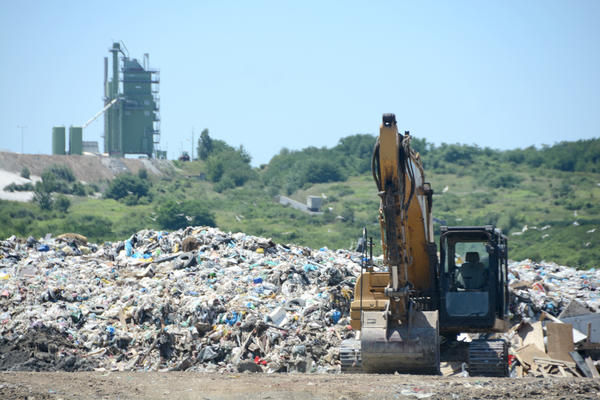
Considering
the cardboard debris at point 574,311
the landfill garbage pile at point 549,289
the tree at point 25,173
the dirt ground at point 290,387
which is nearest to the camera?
the dirt ground at point 290,387

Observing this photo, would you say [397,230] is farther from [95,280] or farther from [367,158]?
[367,158]

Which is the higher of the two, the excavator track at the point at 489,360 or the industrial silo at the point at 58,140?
the industrial silo at the point at 58,140

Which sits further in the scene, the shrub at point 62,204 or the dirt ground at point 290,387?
the shrub at point 62,204

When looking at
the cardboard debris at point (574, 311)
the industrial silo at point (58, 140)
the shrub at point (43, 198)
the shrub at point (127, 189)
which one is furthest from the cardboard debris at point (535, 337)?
the industrial silo at point (58, 140)

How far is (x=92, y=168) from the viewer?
54719 mm

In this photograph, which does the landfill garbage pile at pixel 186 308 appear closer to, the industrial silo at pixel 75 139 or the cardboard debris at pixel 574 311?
the cardboard debris at pixel 574 311

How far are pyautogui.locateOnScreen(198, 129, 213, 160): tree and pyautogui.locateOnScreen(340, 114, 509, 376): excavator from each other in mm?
60969

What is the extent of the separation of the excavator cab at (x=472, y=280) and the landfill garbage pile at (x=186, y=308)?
97.9 inches

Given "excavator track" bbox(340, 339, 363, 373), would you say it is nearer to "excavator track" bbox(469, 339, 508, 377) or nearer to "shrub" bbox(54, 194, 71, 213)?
"excavator track" bbox(469, 339, 508, 377)

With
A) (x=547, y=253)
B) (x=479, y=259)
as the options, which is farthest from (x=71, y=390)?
(x=547, y=253)

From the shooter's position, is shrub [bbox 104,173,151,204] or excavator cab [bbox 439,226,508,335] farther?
shrub [bbox 104,173,151,204]

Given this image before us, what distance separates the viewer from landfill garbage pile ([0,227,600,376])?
12.3 meters

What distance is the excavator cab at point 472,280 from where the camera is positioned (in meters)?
9.73

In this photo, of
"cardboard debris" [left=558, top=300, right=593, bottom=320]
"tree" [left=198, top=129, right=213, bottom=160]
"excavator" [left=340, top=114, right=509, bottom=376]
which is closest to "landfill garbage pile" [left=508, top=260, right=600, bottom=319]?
"cardboard debris" [left=558, top=300, right=593, bottom=320]
